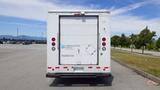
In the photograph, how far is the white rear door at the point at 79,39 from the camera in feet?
42.8

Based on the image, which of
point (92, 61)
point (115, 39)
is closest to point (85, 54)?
point (92, 61)

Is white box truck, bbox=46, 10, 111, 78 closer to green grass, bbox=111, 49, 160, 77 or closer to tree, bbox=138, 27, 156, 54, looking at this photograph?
green grass, bbox=111, 49, 160, 77

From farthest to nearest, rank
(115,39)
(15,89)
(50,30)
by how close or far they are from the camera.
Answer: (115,39), (50,30), (15,89)

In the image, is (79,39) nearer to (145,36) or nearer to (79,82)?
(79,82)

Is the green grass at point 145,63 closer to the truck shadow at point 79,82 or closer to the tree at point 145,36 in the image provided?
the truck shadow at point 79,82

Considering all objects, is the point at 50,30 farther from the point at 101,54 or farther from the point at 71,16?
the point at 101,54

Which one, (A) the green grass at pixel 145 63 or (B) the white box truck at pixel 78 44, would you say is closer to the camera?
(B) the white box truck at pixel 78 44

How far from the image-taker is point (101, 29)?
12.9 metres

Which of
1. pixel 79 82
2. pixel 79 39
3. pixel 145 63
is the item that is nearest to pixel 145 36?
pixel 145 63

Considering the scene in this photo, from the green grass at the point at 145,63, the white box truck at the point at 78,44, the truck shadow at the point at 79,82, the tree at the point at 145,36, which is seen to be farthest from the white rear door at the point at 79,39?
the tree at the point at 145,36

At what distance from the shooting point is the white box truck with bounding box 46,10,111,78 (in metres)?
12.9

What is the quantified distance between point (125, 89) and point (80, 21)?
3.19m

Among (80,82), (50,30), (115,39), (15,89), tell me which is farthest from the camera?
(115,39)

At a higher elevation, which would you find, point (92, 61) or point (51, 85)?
point (92, 61)
